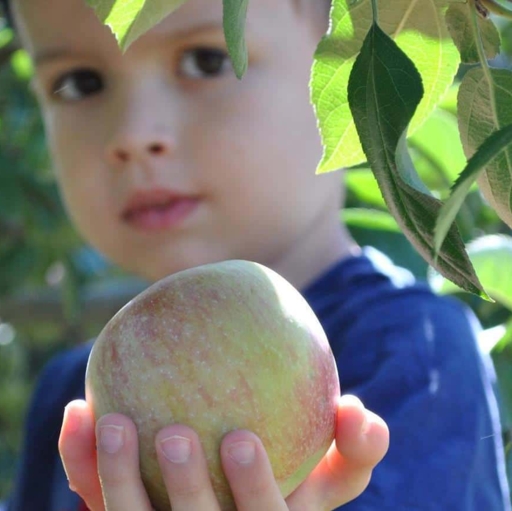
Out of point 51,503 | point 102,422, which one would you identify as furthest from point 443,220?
point 51,503

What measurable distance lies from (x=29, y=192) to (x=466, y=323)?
128 centimetres

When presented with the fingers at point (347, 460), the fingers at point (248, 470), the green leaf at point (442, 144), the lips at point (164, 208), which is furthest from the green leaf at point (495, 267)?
the fingers at point (248, 470)

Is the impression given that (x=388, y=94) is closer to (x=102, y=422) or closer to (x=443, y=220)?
(x=443, y=220)

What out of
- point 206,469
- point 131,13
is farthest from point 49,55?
point 206,469

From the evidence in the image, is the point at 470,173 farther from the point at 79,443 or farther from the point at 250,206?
the point at 250,206

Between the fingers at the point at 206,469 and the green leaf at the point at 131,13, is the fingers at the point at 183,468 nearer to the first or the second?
the fingers at the point at 206,469

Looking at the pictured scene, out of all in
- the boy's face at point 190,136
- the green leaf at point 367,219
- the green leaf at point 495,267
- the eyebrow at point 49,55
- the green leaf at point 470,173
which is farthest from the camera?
the green leaf at point 367,219

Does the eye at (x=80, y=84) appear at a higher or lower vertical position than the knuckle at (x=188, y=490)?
lower

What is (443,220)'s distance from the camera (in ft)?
1.56

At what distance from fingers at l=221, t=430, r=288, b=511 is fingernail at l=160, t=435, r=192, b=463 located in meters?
0.02

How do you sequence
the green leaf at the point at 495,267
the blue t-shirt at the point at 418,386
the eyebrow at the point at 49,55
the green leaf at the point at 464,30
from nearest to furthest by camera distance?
the green leaf at the point at 464,30
the blue t-shirt at the point at 418,386
the green leaf at the point at 495,267
the eyebrow at the point at 49,55

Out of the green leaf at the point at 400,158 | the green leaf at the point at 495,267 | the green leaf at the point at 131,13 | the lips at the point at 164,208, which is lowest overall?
the lips at the point at 164,208

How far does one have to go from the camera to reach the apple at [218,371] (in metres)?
0.62

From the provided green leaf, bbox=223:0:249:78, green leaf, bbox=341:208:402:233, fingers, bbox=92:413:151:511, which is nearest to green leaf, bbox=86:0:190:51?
green leaf, bbox=223:0:249:78
